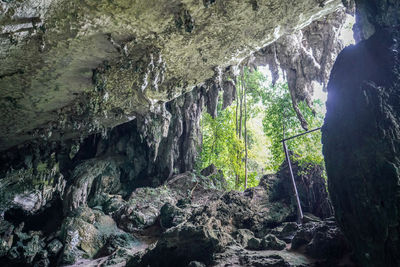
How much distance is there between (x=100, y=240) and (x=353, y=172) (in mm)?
6461

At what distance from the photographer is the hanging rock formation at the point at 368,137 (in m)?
2.47

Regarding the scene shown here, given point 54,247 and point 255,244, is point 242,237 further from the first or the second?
point 54,247

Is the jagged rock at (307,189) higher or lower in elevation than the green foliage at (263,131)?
lower

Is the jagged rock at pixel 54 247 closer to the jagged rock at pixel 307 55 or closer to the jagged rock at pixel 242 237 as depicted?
the jagged rock at pixel 242 237

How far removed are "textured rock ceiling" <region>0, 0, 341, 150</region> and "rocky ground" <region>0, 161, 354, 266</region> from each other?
3.03 m

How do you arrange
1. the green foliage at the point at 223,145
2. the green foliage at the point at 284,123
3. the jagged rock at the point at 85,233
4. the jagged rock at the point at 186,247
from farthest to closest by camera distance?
the green foliage at the point at 223,145, the green foliage at the point at 284,123, the jagged rock at the point at 85,233, the jagged rock at the point at 186,247

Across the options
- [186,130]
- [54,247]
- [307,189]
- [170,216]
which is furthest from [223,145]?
[54,247]

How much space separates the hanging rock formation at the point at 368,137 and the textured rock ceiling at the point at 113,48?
207 cm

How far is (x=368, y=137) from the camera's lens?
276 cm

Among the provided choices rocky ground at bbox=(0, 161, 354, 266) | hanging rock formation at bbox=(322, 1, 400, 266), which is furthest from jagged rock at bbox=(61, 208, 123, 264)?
hanging rock formation at bbox=(322, 1, 400, 266)

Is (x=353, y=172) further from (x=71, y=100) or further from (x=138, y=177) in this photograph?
(x=138, y=177)

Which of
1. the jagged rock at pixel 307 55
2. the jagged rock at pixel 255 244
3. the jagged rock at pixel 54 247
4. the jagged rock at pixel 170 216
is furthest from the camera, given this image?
the jagged rock at pixel 170 216

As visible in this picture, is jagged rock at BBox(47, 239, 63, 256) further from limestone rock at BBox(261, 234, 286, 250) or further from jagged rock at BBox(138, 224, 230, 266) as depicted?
limestone rock at BBox(261, 234, 286, 250)

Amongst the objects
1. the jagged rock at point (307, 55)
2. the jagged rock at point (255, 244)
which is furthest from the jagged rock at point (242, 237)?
the jagged rock at point (307, 55)
